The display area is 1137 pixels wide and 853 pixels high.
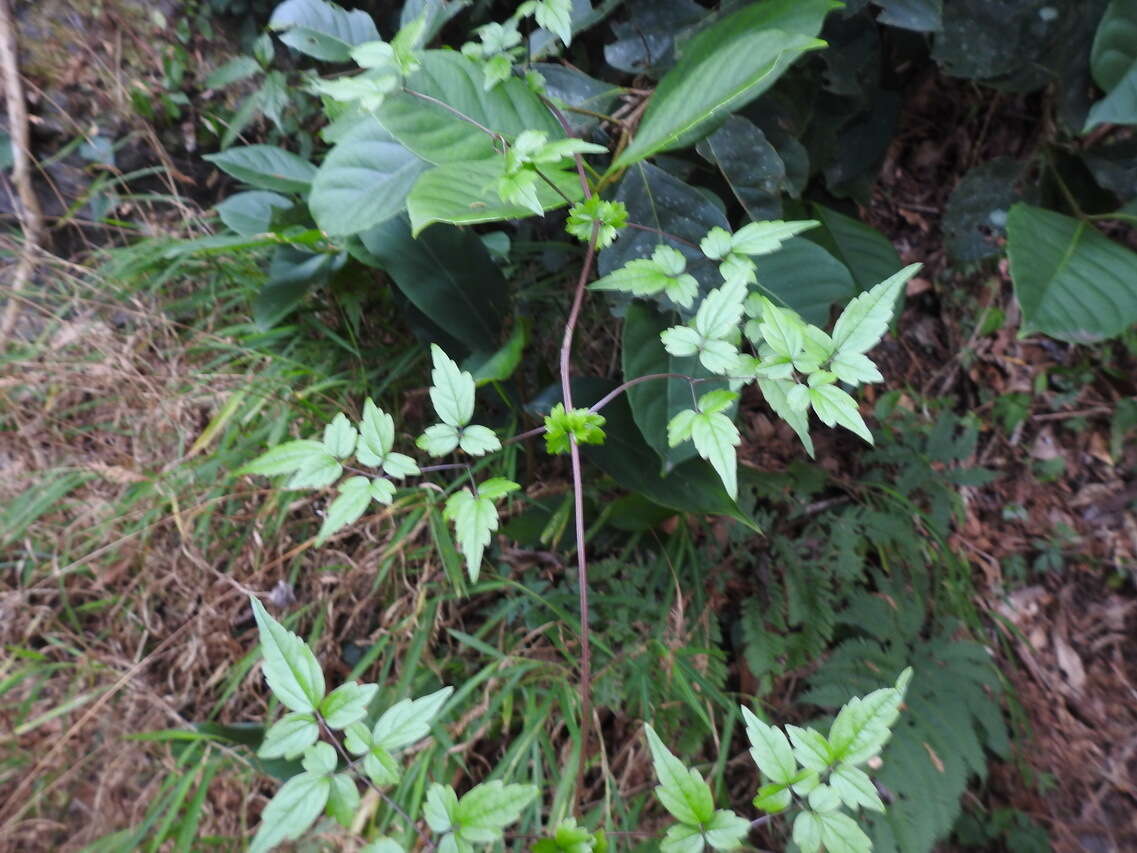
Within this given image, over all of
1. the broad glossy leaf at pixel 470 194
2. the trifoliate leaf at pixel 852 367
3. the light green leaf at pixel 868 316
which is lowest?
the trifoliate leaf at pixel 852 367

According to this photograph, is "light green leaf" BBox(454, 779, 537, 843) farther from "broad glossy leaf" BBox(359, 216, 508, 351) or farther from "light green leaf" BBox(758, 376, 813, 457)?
"broad glossy leaf" BBox(359, 216, 508, 351)

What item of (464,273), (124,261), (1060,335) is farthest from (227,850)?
(1060,335)

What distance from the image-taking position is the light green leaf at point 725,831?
554 millimetres

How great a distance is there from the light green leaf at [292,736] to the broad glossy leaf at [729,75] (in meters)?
0.63

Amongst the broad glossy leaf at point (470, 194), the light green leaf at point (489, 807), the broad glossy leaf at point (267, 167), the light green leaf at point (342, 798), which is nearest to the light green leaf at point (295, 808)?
the light green leaf at point (342, 798)

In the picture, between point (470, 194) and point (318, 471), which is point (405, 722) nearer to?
point (318, 471)

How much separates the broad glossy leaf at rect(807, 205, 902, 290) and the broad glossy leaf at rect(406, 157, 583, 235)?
57 cm

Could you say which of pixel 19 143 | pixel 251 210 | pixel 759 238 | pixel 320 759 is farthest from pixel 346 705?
pixel 19 143

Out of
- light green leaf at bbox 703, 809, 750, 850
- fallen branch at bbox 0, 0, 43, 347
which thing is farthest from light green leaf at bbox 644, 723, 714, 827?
fallen branch at bbox 0, 0, 43, 347

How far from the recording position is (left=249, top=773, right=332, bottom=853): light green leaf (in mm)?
563

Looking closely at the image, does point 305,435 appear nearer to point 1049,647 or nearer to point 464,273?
point 464,273

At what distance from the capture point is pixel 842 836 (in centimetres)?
55

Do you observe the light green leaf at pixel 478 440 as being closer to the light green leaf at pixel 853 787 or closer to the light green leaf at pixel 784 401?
the light green leaf at pixel 784 401

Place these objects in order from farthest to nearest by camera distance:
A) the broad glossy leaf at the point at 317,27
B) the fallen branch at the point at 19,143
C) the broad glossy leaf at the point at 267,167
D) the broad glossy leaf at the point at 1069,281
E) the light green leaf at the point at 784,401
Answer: the fallen branch at the point at 19,143 → the broad glossy leaf at the point at 267,167 → the broad glossy leaf at the point at 317,27 → the broad glossy leaf at the point at 1069,281 → the light green leaf at the point at 784,401
